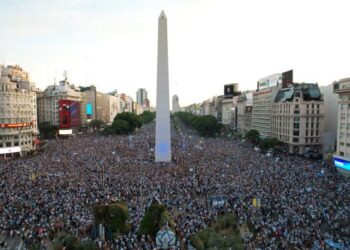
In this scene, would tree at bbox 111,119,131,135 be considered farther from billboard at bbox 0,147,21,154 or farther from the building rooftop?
the building rooftop

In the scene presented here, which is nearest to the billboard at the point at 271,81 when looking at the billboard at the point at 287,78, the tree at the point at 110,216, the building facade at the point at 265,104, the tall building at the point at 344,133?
the building facade at the point at 265,104

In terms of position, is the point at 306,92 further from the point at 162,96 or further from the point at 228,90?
the point at 228,90

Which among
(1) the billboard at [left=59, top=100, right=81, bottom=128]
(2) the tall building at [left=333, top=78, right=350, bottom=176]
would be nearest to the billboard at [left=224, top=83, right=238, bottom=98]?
(1) the billboard at [left=59, top=100, right=81, bottom=128]

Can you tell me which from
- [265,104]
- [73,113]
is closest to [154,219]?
[265,104]

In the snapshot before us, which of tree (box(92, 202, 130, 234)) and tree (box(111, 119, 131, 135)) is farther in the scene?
tree (box(111, 119, 131, 135))

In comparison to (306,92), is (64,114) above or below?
below

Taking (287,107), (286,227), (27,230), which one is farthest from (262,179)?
(287,107)
